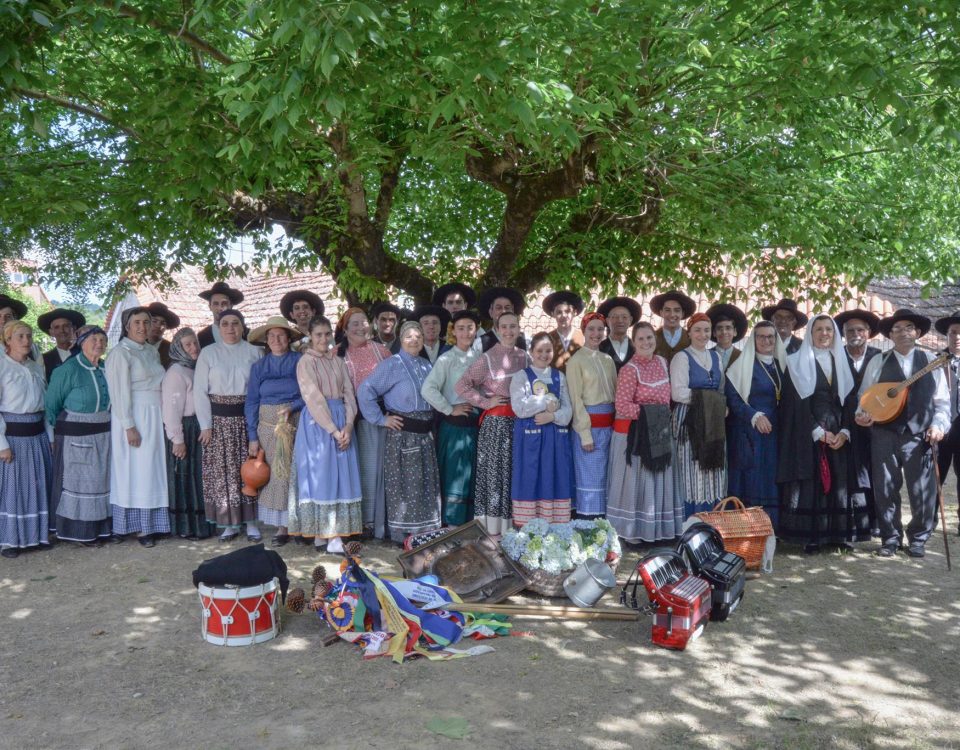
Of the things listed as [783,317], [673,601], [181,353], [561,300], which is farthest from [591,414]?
[181,353]

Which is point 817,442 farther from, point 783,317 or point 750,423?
point 783,317

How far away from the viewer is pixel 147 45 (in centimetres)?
512

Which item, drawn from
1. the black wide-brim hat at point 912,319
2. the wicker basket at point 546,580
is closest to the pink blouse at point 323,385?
the wicker basket at point 546,580

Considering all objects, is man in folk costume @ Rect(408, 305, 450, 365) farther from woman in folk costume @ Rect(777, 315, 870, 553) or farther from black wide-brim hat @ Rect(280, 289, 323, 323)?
woman in folk costume @ Rect(777, 315, 870, 553)

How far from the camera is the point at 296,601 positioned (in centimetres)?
517

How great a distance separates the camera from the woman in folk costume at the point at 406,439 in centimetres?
664

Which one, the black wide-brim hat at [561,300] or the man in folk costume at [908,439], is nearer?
the man in folk costume at [908,439]

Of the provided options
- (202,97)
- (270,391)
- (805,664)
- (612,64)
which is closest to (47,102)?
(202,97)

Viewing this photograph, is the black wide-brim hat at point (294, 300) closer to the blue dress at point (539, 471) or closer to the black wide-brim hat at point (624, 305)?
the blue dress at point (539, 471)

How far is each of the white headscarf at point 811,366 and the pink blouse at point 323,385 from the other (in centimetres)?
343

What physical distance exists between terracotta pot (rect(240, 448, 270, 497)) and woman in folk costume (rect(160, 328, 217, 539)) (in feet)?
1.75

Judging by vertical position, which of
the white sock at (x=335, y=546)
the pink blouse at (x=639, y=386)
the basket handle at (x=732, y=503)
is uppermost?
the pink blouse at (x=639, y=386)

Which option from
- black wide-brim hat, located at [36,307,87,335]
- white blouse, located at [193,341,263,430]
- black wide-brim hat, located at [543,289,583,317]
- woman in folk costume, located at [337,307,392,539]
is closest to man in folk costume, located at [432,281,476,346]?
black wide-brim hat, located at [543,289,583,317]

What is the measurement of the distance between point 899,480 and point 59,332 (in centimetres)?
701
